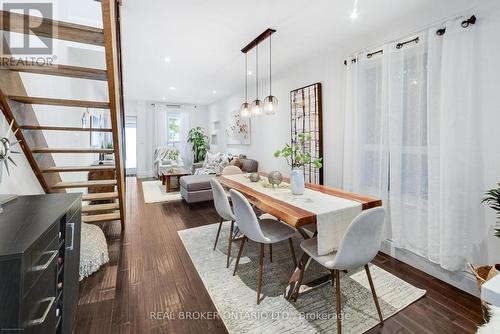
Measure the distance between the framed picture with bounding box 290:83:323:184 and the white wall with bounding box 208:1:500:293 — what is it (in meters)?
0.09

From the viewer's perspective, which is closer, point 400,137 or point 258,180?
point 400,137

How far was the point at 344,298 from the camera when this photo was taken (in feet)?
6.15

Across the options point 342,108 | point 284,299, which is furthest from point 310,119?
point 284,299

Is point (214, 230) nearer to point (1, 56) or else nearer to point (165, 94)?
point (1, 56)

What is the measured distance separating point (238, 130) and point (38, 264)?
5585 mm

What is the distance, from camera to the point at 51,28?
1.42 m

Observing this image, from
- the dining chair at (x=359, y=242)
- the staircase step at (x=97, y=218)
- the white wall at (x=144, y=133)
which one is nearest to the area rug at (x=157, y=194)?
the staircase step at (x=97, y=218)

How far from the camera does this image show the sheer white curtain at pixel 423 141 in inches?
76.5

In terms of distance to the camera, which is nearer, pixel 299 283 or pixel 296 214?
pixel 296 214

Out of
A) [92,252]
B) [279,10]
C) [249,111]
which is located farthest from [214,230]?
[279,10]

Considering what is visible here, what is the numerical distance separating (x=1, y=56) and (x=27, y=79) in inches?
33.0

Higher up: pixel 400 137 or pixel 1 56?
pixel 1 56

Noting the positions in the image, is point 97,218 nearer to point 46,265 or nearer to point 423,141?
point 46,265

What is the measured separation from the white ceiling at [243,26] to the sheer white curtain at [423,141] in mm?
316
